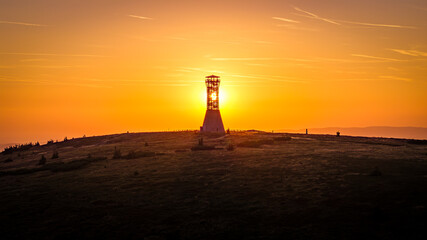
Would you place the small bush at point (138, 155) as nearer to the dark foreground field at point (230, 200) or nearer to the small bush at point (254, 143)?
the dark foreground field at point (230, 200)

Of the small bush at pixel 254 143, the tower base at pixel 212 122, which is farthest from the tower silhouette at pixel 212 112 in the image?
the small bush at pixel 254 143

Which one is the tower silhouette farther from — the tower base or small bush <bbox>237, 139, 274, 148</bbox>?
small bush <bbox>237, 139, 274, 148</bbox>

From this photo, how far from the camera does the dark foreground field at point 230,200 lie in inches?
529

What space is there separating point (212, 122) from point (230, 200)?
45.1m

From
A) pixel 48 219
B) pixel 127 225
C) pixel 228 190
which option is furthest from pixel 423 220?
pixel 48 219

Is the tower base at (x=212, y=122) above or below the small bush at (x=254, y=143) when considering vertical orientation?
above

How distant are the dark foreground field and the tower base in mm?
33444

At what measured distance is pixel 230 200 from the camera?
17.3 m

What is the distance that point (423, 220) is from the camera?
12648 mm

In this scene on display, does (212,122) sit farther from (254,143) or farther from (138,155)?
(138,155)

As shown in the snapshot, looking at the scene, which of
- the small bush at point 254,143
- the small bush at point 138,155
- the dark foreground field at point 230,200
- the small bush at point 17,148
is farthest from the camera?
the small bush at point 17,148

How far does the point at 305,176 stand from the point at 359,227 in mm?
8248

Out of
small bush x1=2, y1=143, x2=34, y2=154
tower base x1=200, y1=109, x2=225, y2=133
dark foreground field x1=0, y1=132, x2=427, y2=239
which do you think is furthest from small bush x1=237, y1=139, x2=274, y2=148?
small bush x1=2, y1=143, x2=34, y2=154

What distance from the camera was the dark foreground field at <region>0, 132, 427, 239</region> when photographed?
529 inches
